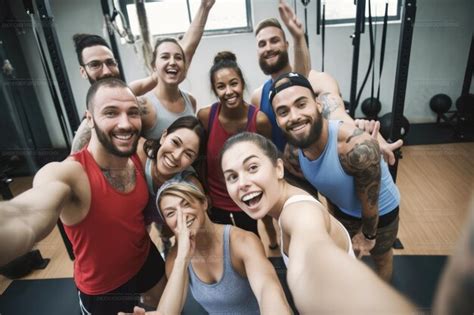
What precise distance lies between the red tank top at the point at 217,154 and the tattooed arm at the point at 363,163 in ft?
1.23

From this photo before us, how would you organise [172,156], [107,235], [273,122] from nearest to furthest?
1. [107,235]
2. [172,156]
3. [273,122]

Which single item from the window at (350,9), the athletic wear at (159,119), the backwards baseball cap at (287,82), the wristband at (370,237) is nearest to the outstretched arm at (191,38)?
the athletic wear at (159,119)

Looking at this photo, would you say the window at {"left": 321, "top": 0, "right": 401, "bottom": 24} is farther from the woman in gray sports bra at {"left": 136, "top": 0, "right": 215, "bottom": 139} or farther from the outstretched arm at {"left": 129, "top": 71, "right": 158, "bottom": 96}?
the outstretched arm at {"left": 129, "top": 71, "right": 158, "bottom": 96}

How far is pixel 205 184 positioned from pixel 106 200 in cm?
50

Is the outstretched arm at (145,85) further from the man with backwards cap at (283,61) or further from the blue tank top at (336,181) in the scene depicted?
the blue tank top at (336,181)

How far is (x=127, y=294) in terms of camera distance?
1105mm

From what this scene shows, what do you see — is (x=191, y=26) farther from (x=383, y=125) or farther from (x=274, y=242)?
(x=383, y=125)

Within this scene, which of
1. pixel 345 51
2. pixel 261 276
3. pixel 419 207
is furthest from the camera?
pixel 345 51

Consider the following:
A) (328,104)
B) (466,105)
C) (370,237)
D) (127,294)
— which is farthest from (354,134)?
(466,105)

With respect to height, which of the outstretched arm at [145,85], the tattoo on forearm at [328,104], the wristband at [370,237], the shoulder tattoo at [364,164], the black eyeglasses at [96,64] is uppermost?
the black eyeglasses at [96,64]

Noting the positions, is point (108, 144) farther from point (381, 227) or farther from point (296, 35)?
point (381, 227)

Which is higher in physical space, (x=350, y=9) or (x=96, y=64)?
(x=350, y=9)

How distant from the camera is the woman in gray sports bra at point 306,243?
0.28 meters

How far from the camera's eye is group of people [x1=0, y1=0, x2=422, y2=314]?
0.87m
